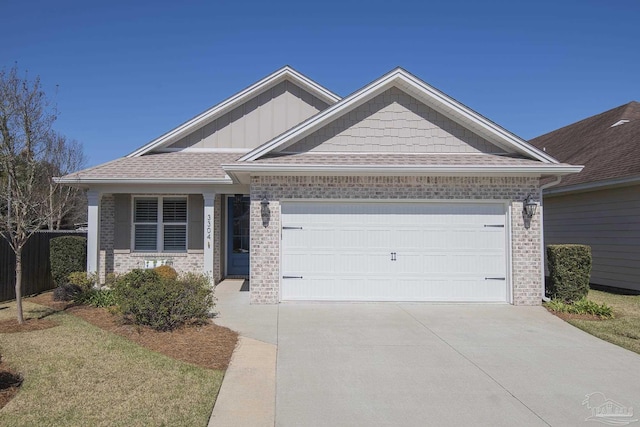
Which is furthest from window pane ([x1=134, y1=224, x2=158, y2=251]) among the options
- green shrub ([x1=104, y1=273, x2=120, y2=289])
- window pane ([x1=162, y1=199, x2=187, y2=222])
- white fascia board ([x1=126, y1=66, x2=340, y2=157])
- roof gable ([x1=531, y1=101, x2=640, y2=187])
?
roof gable ([x1=531, y1=101, x2=640, y2=187])

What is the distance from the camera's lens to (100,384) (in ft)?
17.6

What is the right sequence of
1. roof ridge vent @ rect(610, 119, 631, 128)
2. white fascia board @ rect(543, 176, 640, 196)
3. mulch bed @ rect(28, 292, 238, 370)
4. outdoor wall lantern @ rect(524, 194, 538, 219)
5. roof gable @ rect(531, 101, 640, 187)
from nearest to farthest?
1. mulch bed @ rect(28, 292, 238, 370)
2. outdoor wall lantern @ rect(524, 194, 538, 219)
3. white fascia board @ rect(543, 176, 640, 196)
4. roof gable @ rect(531, 101, 640, 187)
5. roof ridge vent @ rect(610, 119, 631, 128)

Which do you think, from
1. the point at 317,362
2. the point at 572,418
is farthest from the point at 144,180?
the point at 572,418

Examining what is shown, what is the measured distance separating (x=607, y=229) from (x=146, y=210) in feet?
44.8

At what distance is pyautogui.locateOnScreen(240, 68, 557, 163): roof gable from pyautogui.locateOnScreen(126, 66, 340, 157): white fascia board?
14.4 ft

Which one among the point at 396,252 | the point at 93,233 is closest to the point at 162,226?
the point at 93,233

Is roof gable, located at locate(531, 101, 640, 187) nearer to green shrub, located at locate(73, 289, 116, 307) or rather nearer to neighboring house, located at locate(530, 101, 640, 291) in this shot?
neighboring house, located at locate(530, 101, 640, 291)

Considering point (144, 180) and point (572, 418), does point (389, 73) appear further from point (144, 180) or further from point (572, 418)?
point (572, 418)

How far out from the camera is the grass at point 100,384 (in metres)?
4.52

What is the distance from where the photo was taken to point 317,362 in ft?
20.7

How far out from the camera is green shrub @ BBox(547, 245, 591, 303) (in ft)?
33.7

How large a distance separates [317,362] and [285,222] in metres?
4.53

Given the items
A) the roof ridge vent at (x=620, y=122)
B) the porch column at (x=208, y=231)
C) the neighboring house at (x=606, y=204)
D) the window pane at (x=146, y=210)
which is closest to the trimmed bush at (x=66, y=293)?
the porch column at (x=208, y=231)

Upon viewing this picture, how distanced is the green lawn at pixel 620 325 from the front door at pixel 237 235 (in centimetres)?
936
